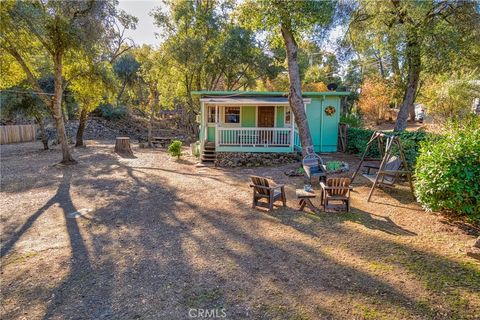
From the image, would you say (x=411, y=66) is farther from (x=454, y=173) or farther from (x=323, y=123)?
(x=454, y=173)

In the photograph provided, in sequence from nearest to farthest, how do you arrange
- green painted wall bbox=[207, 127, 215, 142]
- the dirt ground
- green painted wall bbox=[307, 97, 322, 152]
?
1. the dirt ground
2. green painted wall bbox=[307, 97, 322, 152]
3. green painted wall bbox=[207, 127, 215, 142]

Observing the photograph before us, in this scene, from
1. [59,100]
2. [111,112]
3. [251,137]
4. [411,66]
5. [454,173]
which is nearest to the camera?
[454,173]

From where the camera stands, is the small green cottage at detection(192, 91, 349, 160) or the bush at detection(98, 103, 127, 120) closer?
the small green cottage at detection(192, 91, 349, 160)

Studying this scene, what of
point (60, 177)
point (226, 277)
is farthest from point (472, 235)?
point (60, 177)

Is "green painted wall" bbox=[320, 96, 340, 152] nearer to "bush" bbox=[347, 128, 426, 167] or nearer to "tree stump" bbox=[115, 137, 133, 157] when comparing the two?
"bush" bbox=[347, 128, 426, 167]

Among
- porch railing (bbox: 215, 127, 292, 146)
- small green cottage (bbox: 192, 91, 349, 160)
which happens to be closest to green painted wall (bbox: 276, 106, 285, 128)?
small green cottage (bbox: 192, 91, 349, 160)

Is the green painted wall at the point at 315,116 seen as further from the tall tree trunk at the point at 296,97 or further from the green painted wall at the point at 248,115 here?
the tall tree trunk at the point at 296,97

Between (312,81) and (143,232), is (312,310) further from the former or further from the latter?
(312,81)

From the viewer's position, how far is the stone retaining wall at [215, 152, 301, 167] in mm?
11562

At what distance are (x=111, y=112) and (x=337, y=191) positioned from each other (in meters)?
26.0

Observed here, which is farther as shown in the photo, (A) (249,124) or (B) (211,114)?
(B) (211,114)

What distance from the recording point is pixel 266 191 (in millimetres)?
6301

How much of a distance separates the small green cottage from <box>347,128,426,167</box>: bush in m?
1.01

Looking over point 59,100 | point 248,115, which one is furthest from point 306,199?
point 59,100
